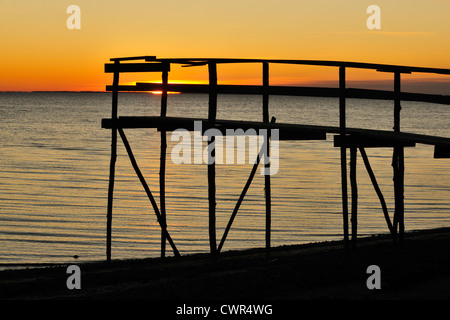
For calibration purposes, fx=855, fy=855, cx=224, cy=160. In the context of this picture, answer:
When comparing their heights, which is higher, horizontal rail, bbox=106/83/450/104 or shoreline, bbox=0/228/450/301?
horizontal rail, bbox=106/83/450/104

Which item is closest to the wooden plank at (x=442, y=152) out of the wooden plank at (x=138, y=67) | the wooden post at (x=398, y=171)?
the wooden post at (x=398, y=171)

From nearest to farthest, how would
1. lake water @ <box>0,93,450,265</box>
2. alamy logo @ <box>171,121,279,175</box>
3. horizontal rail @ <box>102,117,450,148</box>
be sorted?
horizontal rail @ <box>102,117,450,148</box>, lake water @ <box>0,93,450,265</box>, alamy logo @ <box>171,121,279,175</box>

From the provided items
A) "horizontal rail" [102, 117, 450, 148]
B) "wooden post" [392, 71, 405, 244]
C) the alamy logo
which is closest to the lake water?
the alamy logo

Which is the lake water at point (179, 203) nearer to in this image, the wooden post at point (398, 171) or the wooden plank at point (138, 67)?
the wooden plank at point (138, 67)

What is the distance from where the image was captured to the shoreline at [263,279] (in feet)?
32.9

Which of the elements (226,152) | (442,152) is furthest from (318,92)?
(226,152)

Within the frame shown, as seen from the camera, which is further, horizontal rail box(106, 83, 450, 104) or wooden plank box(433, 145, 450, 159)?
horizontal rail box(106, 83, 450, 104)

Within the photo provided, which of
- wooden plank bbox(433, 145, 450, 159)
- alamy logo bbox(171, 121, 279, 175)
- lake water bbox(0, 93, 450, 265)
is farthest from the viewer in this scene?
alamy logo bbox(171, 121, 279, 175)

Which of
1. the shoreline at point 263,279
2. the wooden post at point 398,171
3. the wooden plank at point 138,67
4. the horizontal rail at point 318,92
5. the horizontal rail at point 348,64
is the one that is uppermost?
the wooden plank at point 138,67

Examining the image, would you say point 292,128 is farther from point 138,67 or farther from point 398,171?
point 138,67

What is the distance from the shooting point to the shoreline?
10016 millimetres

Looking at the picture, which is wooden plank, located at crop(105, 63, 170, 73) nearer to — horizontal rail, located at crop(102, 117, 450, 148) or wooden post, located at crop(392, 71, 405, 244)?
horizontal rail, located at crop(102, 117, 450, 148)

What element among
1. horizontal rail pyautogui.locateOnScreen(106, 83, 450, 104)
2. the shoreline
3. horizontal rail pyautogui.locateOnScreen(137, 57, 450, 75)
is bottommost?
the shoreline
